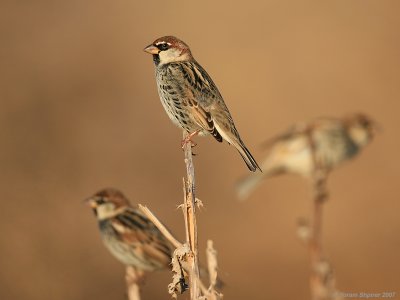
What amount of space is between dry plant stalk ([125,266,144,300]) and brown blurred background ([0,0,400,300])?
2.76 m

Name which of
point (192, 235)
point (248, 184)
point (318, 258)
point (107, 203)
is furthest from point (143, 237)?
point (318, 258)

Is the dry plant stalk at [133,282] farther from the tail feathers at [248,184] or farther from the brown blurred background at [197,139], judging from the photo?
the brown blurred background at [197,139]

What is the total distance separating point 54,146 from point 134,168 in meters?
1.10

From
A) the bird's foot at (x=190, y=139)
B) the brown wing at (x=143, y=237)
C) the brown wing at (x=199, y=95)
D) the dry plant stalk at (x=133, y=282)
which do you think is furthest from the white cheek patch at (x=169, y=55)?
Result: the dry plant stalk at (x=133, y=282)

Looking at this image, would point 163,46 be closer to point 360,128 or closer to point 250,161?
point 250,161

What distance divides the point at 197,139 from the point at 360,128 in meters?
9.94

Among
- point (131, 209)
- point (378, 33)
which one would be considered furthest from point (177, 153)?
point (131, 209)

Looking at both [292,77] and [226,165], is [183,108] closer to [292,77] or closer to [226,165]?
[226,165]

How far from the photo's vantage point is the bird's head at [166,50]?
7.54 meters

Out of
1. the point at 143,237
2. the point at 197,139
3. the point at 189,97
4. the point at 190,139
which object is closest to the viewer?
the point at 190,139

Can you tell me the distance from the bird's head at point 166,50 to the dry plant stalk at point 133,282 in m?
1.67

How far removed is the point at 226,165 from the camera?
12.8 metres

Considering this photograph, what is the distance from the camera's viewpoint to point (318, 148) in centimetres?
395

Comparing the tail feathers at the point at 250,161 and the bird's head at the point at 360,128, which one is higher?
the tail feathers at the point at 250,161
